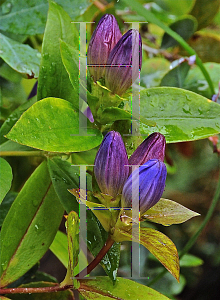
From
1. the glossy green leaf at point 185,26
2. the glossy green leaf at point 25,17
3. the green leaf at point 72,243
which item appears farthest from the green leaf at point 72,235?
the glossy green leaf at point 185,26

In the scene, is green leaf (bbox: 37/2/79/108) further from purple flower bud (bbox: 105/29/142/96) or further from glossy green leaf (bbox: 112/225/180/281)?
glossy green leaf (bbox: 112/225/180/281)

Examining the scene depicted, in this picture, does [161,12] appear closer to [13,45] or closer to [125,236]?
[13,45]

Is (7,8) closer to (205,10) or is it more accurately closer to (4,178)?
(4,178)

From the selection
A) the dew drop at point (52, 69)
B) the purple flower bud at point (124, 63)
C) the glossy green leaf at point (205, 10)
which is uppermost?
the glossy green leaf at point (205, 10)

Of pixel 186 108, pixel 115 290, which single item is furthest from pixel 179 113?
pixel 115 290

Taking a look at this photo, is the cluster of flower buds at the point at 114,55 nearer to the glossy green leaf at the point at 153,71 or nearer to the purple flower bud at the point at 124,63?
the purple flower bud at the point at 124,63

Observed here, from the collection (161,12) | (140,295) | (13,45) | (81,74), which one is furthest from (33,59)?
(161,12)
